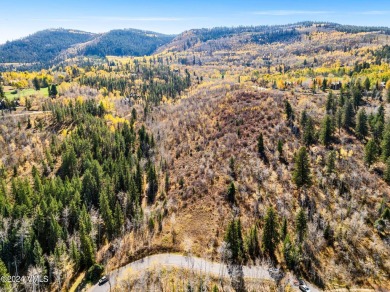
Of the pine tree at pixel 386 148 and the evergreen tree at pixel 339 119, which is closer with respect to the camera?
the pine tree at pixel 386 148

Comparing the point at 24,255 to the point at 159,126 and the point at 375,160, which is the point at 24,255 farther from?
the point at 375,160

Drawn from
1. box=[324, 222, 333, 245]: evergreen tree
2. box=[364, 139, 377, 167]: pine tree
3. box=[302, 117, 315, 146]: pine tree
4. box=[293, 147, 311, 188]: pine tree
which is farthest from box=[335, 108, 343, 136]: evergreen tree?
box=[324, 222, 333, 245]: evergreen tree

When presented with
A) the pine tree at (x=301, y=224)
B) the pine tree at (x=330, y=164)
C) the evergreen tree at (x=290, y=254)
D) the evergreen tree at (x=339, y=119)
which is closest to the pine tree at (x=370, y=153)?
the pine tree at (x=330, y=164)

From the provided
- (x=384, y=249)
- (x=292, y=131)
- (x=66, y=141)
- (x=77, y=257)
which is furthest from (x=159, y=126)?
(x=384, y=249)

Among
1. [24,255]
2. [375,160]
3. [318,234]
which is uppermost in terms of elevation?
[375,160]

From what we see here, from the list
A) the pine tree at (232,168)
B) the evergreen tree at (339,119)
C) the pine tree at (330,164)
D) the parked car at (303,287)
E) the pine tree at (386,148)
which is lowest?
the parked car at (303,287)

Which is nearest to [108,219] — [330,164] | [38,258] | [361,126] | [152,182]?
[38,258]

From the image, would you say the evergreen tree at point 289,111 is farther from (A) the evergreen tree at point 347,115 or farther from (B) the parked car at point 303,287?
(B) the parked car at point 303,287
